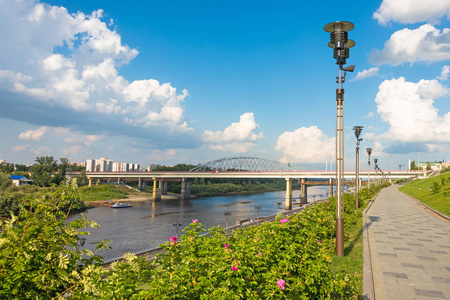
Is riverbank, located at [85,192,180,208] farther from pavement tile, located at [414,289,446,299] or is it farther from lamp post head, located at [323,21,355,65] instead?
pavement tile, located at [414,289,446,299]

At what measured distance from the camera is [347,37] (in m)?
11.4

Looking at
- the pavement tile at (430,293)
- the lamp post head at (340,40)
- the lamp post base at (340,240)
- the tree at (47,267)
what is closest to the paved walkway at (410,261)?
the pavement tile at (430,293)

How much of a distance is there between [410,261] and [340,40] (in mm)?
9348

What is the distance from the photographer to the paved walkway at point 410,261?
8.27 meters

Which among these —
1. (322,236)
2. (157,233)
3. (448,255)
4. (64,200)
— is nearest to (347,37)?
(322,236)

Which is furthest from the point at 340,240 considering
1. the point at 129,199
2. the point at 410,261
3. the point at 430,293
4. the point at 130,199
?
the point at 130,199

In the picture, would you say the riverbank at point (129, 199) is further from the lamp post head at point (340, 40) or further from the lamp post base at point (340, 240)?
the lamp post head at point (340, 40)

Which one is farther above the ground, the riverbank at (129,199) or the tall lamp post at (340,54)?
the tall lamp post at (340,54)

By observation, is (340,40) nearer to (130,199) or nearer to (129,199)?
(129,199)

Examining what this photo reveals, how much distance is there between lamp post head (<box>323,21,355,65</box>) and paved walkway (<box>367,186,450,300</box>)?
8.33m

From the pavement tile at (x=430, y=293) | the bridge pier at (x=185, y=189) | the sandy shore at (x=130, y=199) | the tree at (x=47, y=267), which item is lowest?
the sandy shore at (x=130, y=199)

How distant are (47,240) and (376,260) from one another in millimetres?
11830

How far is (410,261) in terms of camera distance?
36.9 feet

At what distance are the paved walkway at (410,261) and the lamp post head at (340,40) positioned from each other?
833 centimetres
